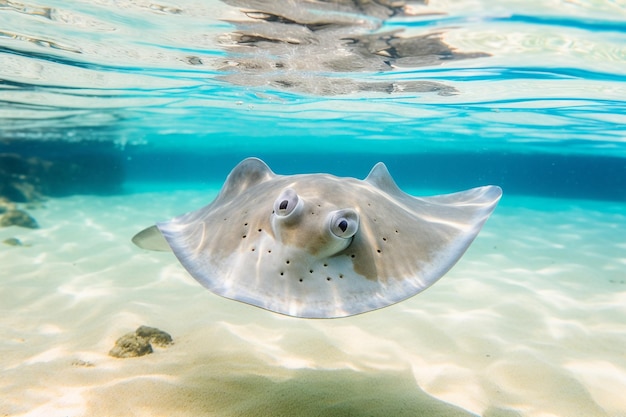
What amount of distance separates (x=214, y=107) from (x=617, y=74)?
1475 cm

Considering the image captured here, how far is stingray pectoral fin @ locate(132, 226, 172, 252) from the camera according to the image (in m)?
3.93

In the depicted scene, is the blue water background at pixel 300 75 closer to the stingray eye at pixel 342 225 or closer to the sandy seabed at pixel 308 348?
the sandy seabed at pixel 308 348

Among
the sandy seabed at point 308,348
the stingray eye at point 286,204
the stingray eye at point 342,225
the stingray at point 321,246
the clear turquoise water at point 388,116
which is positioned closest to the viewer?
the stingray at point 321,246

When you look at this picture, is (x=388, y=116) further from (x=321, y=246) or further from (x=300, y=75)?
(x=321, y=246)

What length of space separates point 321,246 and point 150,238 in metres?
2.10

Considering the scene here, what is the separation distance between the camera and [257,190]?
397 cm

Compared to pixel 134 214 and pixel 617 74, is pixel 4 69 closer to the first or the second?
pixel 134 214

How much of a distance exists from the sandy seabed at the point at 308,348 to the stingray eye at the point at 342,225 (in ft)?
4.95

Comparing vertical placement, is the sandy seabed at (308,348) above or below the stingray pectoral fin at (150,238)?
below

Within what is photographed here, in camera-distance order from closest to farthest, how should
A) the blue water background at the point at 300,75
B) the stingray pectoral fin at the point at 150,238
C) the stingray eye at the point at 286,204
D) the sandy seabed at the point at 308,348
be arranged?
the stingray eye at the point at 286,204 < the sandy seabed at the point at 308,348 < the stingray pectoral fin at the point at 150,238 < the blue water background at the point at 300,75

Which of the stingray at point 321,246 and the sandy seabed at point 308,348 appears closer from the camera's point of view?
the stingray at point 321,246

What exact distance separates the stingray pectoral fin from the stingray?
9cm

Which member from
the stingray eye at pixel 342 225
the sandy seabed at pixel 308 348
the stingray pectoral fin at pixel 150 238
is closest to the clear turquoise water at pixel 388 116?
the sandy seabed at pixel 308 348

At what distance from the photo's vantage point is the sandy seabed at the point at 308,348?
133 inches
